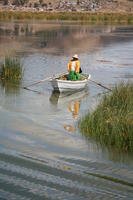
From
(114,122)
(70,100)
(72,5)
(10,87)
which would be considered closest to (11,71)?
(10,87)

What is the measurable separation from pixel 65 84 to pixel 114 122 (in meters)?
8.18

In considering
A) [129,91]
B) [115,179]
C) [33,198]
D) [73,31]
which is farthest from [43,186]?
[73,31]

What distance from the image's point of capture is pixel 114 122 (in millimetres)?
12445

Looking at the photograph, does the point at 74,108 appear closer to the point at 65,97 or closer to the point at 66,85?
the point at 65,97

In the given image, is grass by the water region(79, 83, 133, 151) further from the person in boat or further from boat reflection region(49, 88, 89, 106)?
the person in boat

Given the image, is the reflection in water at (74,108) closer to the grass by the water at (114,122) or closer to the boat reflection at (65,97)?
the boat reflection at (65,97)

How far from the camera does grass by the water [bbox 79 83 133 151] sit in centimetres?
1219

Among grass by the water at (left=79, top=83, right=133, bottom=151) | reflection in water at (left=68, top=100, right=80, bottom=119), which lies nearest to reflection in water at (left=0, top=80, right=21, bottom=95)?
reflection in water at (left=68, top=100, right=80, bottom=119)

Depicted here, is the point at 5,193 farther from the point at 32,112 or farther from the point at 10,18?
the point at 10,18

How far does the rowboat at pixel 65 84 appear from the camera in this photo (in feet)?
66.7

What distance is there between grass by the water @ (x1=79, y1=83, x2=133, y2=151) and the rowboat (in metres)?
4.87

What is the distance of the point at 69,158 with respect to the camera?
11.6 metres

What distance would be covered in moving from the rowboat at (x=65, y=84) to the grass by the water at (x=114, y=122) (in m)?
4.87

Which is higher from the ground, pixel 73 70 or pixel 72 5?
pixel 73 70
